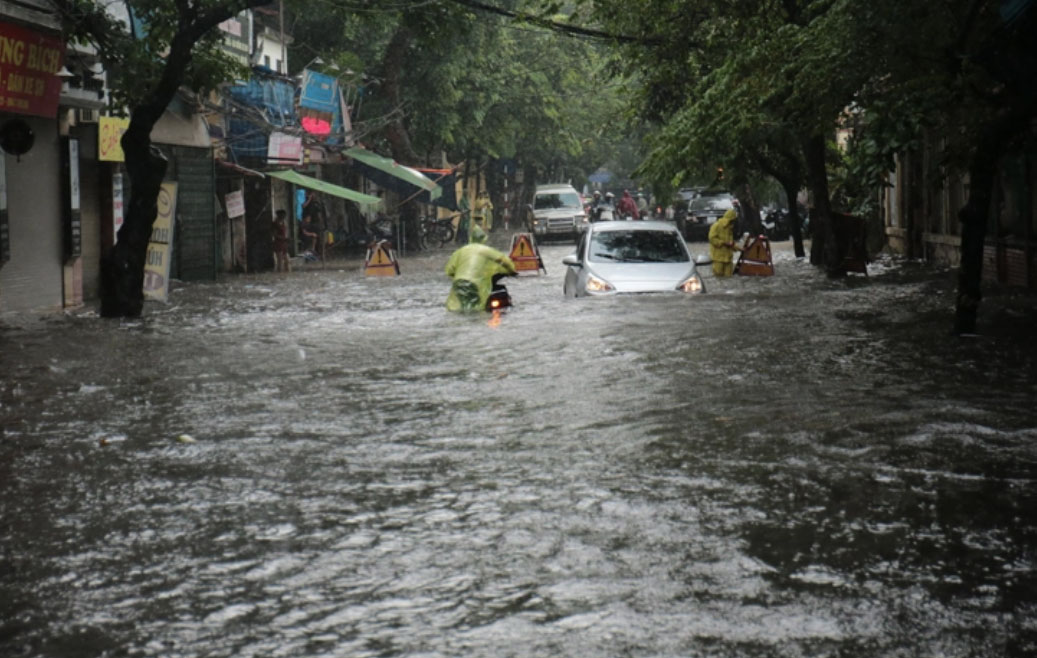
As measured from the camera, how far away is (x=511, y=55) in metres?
48.8

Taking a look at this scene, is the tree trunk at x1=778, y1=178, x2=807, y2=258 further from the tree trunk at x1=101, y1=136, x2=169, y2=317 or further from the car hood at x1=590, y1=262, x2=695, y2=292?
the tree trunk at x1=101, y1=136, x2=169, y2=317

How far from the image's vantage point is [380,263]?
30250mm

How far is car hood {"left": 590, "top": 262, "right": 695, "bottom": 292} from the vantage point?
60.1ft

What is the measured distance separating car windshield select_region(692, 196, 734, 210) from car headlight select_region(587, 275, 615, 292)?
97.9 ft

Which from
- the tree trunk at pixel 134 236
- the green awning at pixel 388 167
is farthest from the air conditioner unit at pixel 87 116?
the green awning at pixel 388 167

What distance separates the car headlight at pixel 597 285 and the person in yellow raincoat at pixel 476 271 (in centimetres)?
109

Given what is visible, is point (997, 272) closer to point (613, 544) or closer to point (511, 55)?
point (613, 544)

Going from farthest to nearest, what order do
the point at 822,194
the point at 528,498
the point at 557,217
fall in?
the point at 557,217 → the point at 822,194 → the point at 528,498

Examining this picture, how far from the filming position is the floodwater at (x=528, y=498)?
5.21 metres

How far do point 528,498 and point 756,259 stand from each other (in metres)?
20.4

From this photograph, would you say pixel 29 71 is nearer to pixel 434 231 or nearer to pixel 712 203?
pixel 434 231

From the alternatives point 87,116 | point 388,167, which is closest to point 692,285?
point 87,116

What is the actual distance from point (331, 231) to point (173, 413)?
103 feet

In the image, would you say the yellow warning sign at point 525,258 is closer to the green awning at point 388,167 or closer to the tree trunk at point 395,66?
the green awning at point 388,167
